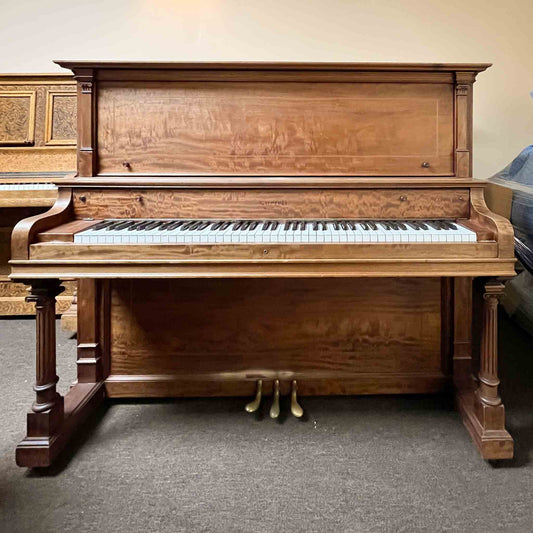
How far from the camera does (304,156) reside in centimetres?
159

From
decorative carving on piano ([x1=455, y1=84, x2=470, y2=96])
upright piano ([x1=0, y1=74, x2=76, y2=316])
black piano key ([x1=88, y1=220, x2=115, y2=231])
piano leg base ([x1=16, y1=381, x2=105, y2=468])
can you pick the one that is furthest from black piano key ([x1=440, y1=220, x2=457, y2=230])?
upright piano ([x1=0, y1=74, x2=76, y2=316])

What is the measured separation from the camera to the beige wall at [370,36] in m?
2.62

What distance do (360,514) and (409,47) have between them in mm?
2731

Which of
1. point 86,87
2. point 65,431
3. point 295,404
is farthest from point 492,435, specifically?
point 86,87

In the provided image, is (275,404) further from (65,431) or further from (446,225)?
(446,225)

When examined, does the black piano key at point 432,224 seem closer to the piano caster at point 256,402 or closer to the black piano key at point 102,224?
the piano caster at point 256,402

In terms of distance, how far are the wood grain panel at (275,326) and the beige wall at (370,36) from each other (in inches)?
61.4

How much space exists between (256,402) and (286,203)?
0.82m

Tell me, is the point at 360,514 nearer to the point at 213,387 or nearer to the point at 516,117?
the point at 213,387

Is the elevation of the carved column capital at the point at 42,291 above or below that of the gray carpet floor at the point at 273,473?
above

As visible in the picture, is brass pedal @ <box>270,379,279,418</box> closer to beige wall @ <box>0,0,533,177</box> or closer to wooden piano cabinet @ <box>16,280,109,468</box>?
wooden piano cabinet @ <box>16,280,109,468</box>

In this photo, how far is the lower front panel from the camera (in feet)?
5.57

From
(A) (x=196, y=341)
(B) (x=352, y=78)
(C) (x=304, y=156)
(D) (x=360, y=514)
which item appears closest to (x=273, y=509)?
(D) (x=360, y=514)

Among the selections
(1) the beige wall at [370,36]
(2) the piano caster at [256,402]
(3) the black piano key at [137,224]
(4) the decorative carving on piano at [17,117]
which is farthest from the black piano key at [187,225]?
(4) the decorative carving on piano at [17,117]
